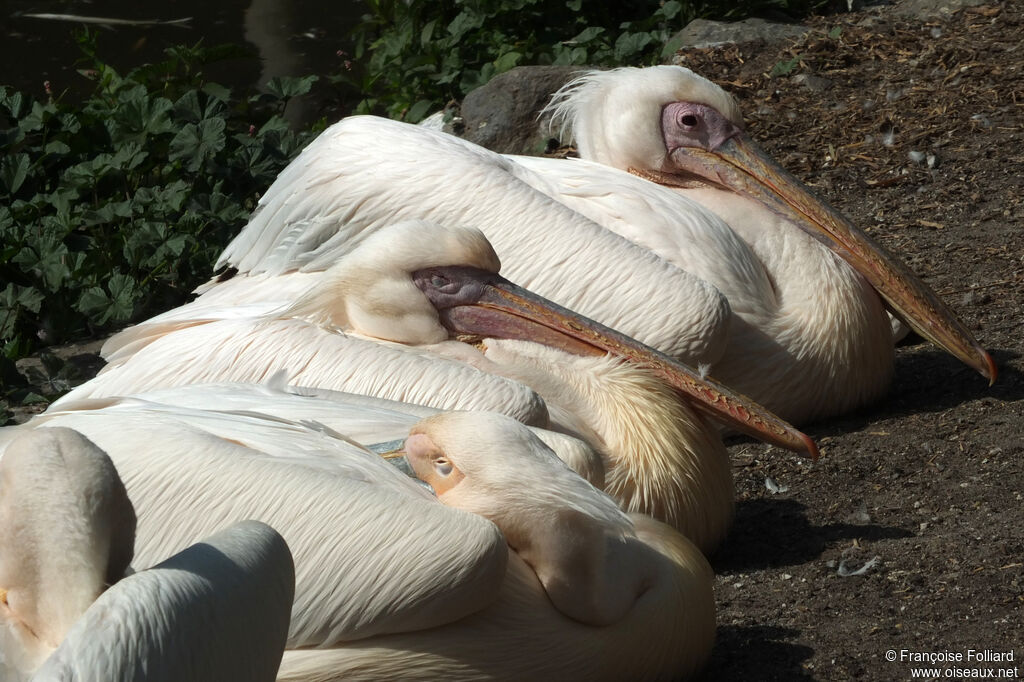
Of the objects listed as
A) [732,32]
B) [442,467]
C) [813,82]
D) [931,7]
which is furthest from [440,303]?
[931,7]

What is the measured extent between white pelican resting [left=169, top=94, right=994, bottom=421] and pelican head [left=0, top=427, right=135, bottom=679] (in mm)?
2455

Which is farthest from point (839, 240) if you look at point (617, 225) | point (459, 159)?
point (459, 159)

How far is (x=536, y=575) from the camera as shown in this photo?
302 cm

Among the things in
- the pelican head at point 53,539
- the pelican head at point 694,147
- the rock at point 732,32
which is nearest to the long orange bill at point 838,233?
the pelican head at point 694,147

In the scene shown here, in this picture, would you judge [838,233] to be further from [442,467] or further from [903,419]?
[442,467]

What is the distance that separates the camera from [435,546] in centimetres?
277

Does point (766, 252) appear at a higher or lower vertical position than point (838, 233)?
lower

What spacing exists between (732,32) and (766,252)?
333cm

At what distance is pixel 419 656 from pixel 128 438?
741mm

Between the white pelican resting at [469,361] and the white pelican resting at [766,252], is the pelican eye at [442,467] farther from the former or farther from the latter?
the white pelican resting at [766,252]

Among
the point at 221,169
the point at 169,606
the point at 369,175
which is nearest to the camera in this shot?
the point at 169,606

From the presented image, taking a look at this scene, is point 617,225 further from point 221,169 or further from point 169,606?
point 169,606

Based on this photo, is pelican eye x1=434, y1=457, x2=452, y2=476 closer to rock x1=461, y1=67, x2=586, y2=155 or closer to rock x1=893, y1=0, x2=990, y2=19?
rock x1=461, y1=67, x2=586, y2=155

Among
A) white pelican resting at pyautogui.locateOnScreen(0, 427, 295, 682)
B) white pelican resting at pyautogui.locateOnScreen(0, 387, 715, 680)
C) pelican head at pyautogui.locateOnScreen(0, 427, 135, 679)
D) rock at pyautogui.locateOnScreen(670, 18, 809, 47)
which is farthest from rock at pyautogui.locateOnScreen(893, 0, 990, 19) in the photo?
pelican head at pyautogui.locateOnScreen(0, 427, 135, 679)
